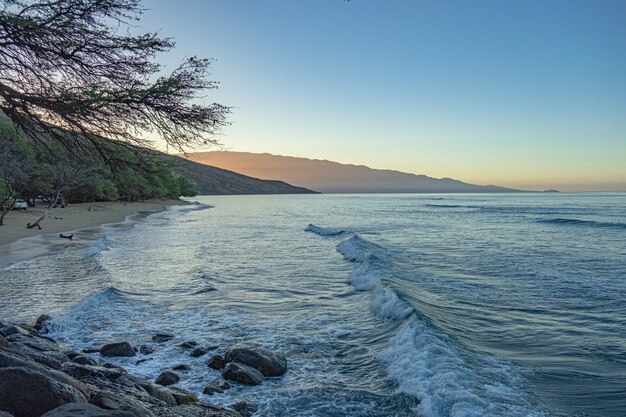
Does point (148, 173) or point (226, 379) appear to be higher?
point (148, 173)

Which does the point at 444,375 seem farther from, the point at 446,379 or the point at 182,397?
the point at 182,397

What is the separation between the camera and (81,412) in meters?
4.09

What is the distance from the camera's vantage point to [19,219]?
38.2 meters

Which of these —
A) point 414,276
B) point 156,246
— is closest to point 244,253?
point 156,246

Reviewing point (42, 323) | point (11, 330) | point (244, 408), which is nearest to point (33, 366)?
point (244, 408)

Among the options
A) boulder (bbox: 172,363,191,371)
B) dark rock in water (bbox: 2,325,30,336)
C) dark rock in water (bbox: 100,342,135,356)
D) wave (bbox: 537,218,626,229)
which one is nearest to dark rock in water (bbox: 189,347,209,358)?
boulder (bbox: 172,363,191,371)

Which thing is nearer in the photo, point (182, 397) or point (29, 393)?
point (29, 393)

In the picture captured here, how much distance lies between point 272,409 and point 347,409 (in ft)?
3.96

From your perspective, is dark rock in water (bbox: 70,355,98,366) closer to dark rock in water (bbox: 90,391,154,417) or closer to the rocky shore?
the rocky shore

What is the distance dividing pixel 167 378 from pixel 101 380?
147 cm

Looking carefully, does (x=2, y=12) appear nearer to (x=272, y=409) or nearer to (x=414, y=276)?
(x=272, y=409)

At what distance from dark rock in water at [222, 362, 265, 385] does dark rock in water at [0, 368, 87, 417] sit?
365 cm

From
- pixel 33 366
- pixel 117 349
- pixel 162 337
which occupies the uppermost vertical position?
pixel 33 366

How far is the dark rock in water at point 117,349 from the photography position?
30.5ft
